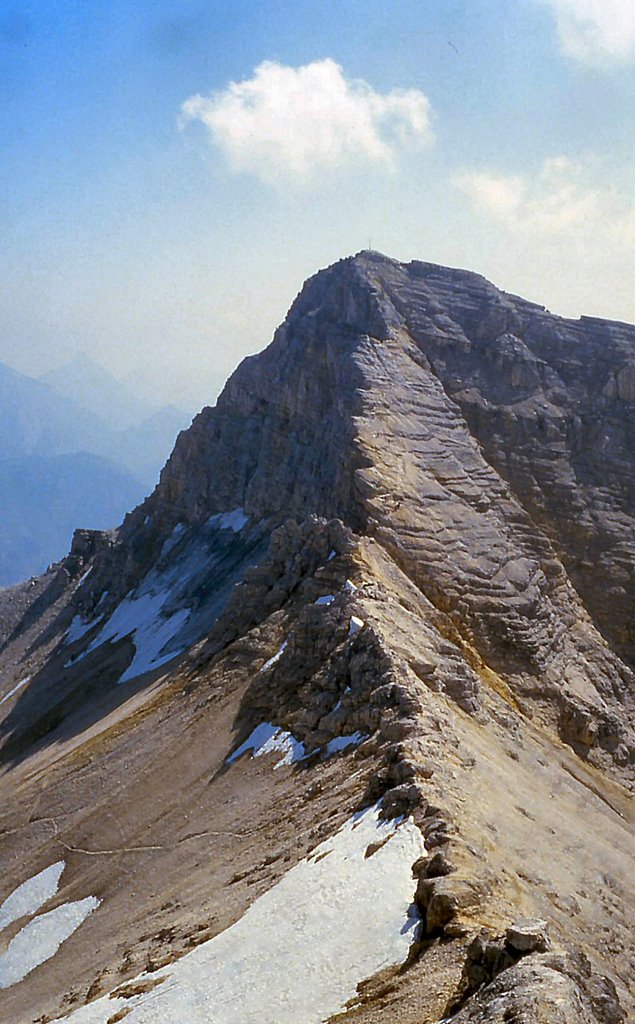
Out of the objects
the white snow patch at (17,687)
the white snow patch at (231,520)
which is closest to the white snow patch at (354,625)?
the white snow patch at (231,520)

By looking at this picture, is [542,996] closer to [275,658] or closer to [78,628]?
[275,658]

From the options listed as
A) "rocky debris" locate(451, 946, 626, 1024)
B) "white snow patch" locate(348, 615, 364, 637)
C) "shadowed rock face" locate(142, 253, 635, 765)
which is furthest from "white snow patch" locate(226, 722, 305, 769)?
"rocky debris" locate(451, 946, 626, 1024)

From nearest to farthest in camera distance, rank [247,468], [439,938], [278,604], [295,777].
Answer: [439,938] < [295,777] < [278,604] < [247,468]

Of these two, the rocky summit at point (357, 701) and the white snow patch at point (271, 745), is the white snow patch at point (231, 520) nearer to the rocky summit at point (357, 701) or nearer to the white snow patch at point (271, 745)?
the rocky summit at point (357, 701)

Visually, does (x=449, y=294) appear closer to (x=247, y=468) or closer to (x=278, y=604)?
(x=247, y=468)

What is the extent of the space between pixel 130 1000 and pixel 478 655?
2950 cm

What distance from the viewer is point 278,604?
44.4m

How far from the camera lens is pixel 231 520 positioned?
233 ft

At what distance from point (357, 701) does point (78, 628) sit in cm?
5604

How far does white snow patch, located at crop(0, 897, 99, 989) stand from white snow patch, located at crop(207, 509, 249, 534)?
128 ft

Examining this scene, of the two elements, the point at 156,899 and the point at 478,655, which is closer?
the point at 156,899

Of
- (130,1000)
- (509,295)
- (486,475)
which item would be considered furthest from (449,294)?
(130,1000)

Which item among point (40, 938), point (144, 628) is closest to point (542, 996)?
point (40, 938)

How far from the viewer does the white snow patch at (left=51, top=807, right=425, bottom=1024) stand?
17.1 metres
